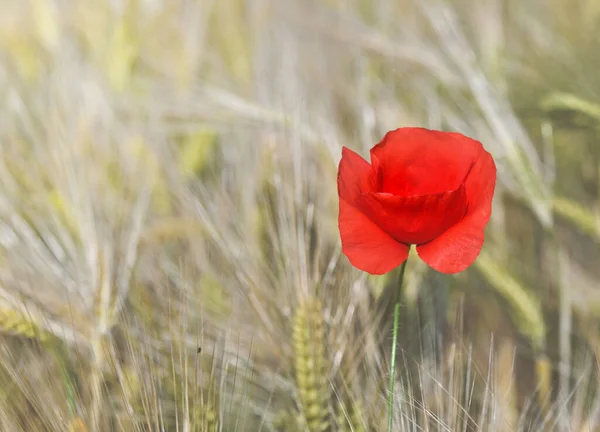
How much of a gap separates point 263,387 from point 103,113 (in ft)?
1.31

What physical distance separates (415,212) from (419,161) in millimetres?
41

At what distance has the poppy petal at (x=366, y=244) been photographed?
0.30m

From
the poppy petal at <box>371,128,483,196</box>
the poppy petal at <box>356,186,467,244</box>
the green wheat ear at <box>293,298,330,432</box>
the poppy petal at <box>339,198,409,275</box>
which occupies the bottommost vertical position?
the green wheat ear at <box>293,298,330,432</box>

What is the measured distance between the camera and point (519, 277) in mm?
542

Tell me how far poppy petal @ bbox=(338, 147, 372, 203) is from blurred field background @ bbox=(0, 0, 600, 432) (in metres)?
0.12

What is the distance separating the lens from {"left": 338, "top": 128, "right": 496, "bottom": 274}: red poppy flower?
11.4 inches

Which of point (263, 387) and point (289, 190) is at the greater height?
point (289, 190)

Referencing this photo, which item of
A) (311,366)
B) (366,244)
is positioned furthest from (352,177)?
(311,366)

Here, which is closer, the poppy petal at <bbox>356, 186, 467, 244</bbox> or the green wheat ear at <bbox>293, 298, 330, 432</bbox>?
the poppy petal at <bbox>356, 186, 467, 244</bbox>

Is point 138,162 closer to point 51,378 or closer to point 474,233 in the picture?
point 51,378

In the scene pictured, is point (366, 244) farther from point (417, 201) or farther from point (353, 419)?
point (353, 419)

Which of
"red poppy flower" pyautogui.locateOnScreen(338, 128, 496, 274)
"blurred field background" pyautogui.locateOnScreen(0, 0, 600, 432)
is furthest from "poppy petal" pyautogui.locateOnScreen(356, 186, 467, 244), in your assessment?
"blurred field background" pyautogui.locateOnScreen(0, 0, 600, 432)

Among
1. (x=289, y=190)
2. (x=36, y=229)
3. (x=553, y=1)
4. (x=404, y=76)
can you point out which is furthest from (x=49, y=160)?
(x=553, y=1)

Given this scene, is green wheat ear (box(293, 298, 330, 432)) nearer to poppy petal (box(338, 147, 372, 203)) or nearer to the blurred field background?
the blurred field background
